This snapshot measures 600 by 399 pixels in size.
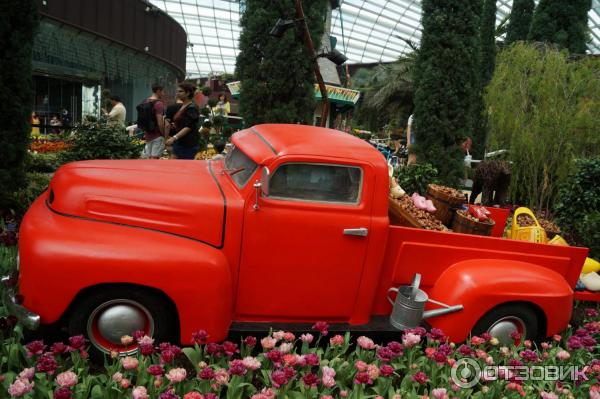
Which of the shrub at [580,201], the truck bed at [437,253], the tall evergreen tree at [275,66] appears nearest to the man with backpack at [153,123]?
the tall evergreen tree at [275,66]

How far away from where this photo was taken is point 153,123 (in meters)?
7.13

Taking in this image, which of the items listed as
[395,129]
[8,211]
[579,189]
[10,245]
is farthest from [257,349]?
[395,129]

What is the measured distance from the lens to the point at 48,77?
18.8 meters

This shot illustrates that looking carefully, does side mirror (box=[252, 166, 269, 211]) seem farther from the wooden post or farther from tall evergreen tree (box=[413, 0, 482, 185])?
tall evergreen tree (box=[413, 0, 482, 185])

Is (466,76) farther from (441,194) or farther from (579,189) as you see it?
(441,194)

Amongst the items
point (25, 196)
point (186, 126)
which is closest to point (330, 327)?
point (186, 126)

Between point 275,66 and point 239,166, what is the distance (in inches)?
194

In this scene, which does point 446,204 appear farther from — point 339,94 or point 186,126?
point 339,94

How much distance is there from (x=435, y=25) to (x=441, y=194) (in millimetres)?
5514

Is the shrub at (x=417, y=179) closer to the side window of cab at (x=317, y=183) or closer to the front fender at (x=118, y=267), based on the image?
the side window of cab at (x=317, y=183)

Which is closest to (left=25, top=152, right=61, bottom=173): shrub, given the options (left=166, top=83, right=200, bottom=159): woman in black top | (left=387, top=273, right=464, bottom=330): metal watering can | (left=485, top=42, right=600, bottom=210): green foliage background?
(left=166, top=83, right=200, bottom=159): woman in black top

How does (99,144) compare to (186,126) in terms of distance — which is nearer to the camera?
(186,126)

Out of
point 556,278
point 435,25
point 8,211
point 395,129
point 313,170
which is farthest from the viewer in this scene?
point 395,129

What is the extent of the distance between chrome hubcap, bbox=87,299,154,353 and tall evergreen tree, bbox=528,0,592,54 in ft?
51.9
